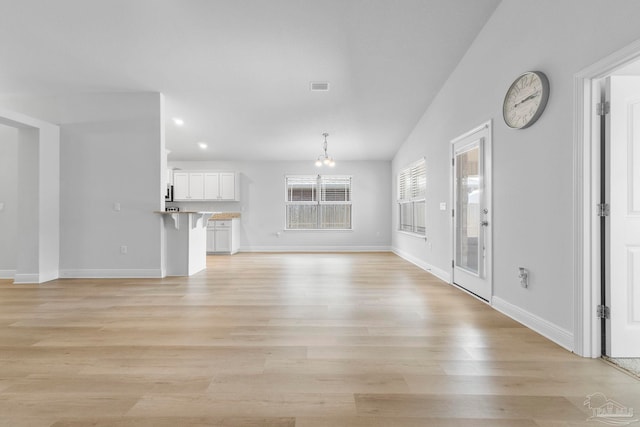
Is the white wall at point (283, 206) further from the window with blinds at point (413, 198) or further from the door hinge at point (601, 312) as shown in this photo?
the door hinge at point (601, 312)

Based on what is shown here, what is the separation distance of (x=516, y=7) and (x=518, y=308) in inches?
109

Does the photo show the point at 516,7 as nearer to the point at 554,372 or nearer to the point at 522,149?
the point at 522,149

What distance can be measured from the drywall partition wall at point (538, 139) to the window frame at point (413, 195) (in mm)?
2109

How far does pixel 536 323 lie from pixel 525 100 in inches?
74.2

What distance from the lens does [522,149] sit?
2.87 m

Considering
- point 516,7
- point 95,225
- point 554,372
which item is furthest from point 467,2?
point 95,225

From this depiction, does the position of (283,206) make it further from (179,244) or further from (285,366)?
(285,366)

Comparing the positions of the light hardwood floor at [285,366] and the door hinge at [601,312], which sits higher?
the door hinge at [601,312]

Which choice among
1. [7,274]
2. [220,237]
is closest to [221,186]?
[220,237]

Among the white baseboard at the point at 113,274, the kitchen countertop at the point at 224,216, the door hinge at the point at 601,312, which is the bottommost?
the white baseboard at the point at 113,274

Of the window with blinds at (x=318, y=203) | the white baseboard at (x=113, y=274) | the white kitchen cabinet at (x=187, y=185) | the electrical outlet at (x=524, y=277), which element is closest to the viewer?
the electrical outlet at (x=524, y=277)

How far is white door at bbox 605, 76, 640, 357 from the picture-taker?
2.14m

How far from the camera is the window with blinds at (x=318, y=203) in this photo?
8.78 metres

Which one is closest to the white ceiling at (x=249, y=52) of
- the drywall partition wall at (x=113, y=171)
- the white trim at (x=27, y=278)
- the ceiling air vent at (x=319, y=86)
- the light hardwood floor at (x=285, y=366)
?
the ceiling air vent at (x=319, y=86)
